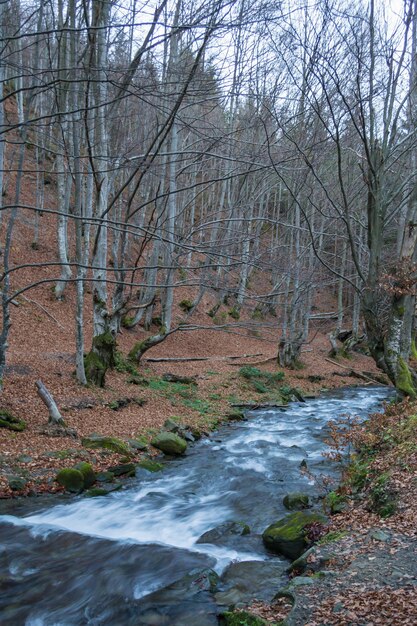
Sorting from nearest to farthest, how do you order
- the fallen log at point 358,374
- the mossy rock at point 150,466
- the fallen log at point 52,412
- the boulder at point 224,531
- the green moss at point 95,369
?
the boulder at point 224,531, the mossy rock at point 150,466, the fallen log at point 52,412, the green moss at point 95,369, the fallen log at point 358,374

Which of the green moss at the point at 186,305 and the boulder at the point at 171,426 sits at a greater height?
the green moss at the point at 186,305

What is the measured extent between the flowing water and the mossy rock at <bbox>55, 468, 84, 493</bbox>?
0.25 m

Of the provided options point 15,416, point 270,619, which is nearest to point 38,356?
point 15,416

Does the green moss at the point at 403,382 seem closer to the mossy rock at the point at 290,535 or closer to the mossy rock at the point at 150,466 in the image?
the mossy rock at the point at 290,535

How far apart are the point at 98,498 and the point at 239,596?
317 cm

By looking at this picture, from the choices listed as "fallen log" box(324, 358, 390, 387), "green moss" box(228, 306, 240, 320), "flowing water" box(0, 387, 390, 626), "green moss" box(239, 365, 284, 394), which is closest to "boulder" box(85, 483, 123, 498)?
"flowing water" box(0, 387, 390, 626)

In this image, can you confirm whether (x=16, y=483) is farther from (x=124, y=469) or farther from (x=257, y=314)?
(x=257, y=314)

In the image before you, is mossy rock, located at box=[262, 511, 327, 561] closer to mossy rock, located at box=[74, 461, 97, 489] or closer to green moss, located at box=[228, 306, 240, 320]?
mossy rock, located at box=[74, 461, 97, 489]

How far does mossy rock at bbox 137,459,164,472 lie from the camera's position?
8.74 meters

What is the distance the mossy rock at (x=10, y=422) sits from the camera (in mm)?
8594

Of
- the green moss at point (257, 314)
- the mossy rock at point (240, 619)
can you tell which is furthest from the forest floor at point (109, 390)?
the green moss at point (257, 314)

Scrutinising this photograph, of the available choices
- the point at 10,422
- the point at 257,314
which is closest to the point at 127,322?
the point at 257,314

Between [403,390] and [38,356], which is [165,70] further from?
[38,356]

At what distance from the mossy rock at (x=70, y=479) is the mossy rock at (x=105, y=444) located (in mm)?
1005
